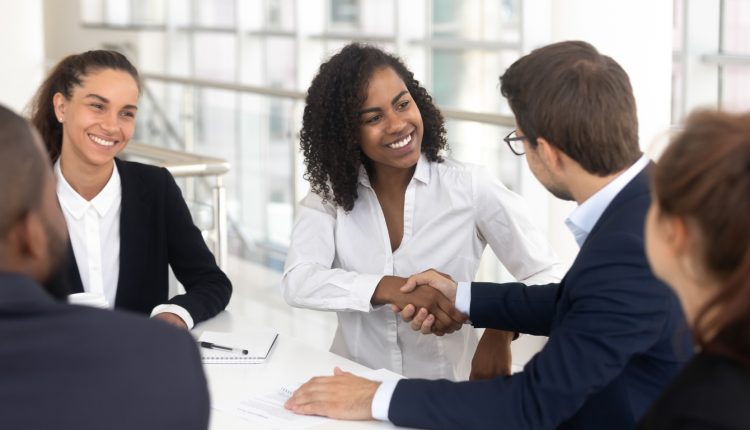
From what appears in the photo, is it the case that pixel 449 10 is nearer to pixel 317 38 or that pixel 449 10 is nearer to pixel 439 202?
pixel 317 38

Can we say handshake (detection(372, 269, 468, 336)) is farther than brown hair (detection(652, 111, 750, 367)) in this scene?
Yes

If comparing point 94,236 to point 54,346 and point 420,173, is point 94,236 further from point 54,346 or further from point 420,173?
point 54,346

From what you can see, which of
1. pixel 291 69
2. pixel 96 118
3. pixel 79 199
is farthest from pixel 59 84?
pixel 291 69

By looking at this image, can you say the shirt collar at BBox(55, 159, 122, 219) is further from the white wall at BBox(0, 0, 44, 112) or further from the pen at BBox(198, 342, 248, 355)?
the white wall at BBox(0, 0, 44, 112)

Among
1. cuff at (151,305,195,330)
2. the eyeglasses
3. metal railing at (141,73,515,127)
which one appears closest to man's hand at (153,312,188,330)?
cuff at (151,305,195,330)

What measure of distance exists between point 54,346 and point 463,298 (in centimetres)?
135

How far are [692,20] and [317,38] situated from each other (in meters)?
3.88

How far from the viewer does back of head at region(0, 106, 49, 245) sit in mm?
1121

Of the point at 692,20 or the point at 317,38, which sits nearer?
the point at 692,20

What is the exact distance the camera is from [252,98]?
9.85 meters

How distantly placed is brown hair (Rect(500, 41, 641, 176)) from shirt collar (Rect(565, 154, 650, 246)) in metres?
0.02

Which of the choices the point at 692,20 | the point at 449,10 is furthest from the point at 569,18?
the point at 449,10

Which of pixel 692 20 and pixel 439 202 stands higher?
pixel 692 20

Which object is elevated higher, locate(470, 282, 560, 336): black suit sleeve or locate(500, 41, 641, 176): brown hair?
locate(500, 41, 641, 176): brown hair
